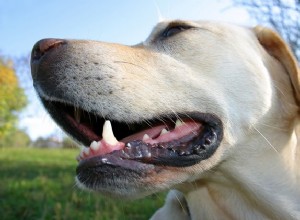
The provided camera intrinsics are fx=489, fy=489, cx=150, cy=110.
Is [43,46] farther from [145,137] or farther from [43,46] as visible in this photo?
[145,137]

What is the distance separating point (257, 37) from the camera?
335 cm

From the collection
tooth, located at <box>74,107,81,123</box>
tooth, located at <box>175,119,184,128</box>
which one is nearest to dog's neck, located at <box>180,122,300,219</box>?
tooth, located at <box>175,119,184,128</box>

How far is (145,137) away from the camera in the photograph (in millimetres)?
2779

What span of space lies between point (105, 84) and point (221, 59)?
817 millimetres

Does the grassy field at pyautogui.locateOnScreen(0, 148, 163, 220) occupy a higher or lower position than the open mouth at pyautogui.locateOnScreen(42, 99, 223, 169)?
lower

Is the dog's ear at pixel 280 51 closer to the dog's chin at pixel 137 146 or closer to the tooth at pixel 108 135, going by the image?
the dog's chin at pixel 137 146

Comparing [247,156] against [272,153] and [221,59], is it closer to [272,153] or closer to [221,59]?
[272,153]

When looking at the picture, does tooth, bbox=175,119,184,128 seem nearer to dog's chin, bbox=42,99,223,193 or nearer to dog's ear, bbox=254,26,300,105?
dog's chin, bbox=42,99,223,193

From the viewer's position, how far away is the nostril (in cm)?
273

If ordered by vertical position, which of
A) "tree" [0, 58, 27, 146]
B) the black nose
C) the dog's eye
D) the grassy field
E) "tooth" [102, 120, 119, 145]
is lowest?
"tree" [0, 58, 27, 146]

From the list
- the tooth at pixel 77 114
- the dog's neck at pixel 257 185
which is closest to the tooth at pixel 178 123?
the dog's neck at pixel 257 185

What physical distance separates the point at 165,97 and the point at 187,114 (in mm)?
170

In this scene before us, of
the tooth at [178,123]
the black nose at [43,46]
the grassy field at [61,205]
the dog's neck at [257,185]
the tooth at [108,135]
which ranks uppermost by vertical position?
the black nose at [43,46]

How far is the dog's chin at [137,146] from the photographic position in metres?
2.55
